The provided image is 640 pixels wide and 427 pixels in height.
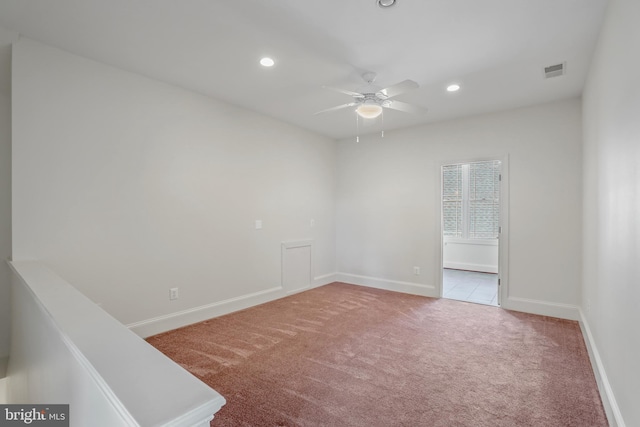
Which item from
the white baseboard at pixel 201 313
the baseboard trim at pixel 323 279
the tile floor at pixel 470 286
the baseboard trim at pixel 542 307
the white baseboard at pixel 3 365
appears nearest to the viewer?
the white baseboard at pixel 3 365

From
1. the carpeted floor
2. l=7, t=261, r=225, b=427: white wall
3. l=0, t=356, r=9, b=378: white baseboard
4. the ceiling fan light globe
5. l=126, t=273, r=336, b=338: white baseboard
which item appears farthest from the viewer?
l=126, t=273, r=336, b=338: white baseboard

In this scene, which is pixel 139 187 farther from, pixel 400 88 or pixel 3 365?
pixel 400 88

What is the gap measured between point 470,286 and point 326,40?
4.87 meters

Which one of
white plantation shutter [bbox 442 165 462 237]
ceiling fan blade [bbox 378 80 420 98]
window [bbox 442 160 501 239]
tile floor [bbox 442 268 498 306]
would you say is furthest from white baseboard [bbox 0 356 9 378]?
white plantation shutter [bbox 442 165 462 237]

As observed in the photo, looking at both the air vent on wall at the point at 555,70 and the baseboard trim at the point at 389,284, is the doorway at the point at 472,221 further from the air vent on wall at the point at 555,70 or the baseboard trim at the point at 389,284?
the air vent on wall at the point at 555,70

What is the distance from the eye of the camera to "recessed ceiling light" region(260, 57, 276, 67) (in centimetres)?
283

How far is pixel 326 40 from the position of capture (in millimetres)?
2508

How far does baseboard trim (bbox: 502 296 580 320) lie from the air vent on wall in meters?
2.69

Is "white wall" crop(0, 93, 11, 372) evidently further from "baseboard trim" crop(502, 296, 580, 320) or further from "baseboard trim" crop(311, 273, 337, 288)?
"baseboard trim" crop(502, 296, 580, 320)

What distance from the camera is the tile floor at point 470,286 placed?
4.77m

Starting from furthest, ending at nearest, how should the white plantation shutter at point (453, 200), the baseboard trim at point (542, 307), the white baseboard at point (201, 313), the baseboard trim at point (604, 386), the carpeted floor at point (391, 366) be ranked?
the white plantation shutter at point (453, 200) < the baseboard trim at point (542, 307) < the white baseboard at point (201, 313) < the carpeted floor at point (391, 366) < the baseboard trim at point (604, 386)

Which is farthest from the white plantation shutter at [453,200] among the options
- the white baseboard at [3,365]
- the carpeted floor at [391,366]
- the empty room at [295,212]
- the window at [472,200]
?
the white baseboard at [3,365]

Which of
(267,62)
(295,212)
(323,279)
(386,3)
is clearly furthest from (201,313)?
(386,3)

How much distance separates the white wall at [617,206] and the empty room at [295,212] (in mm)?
28
